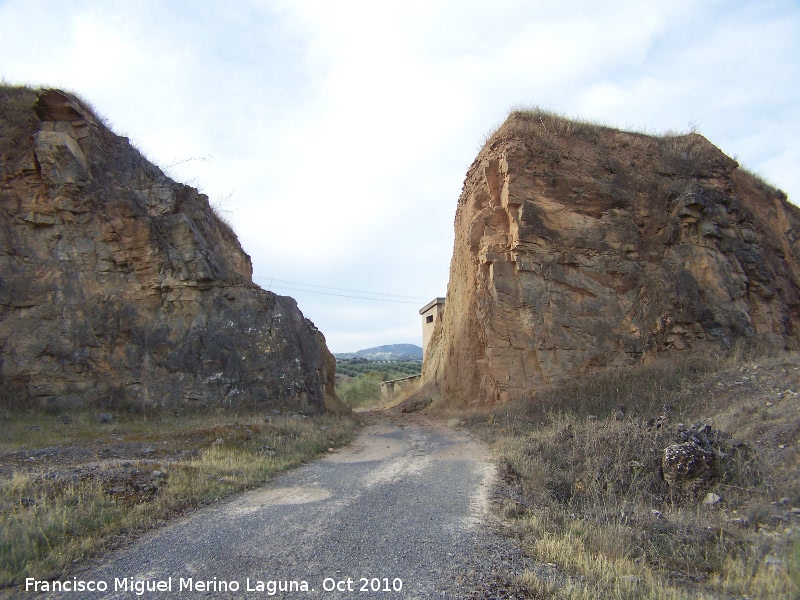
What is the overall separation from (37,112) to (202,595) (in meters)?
15.3

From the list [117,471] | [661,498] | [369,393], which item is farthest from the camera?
[369,393]

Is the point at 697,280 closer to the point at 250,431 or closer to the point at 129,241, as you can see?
the point at 250,431

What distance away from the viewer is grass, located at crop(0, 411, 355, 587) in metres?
4.32

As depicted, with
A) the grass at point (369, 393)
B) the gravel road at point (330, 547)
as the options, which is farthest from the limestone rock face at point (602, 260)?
the grass at point (369, 393)

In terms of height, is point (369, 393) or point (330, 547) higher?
point (330, 547)

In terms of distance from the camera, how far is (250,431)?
980 centimetres

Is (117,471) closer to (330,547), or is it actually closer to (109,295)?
(330,547)

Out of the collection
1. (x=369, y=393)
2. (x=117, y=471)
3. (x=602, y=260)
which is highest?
(x=602, y=260)

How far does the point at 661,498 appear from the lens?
20.1 feet

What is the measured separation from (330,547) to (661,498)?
4.04 m

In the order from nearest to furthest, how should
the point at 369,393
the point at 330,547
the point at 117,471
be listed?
the point at 330,547
the point at 117,471
the point at 369,393

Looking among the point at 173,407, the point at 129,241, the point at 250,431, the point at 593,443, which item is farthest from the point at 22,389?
the point at 593,443

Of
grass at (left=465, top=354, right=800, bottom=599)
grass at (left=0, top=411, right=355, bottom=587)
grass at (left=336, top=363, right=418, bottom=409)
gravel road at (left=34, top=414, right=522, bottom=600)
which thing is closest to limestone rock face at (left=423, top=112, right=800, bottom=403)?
grass at (left=465, top=354, right=800, bottom=599)

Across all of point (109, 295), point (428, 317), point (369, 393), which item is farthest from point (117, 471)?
point (369, 393)
